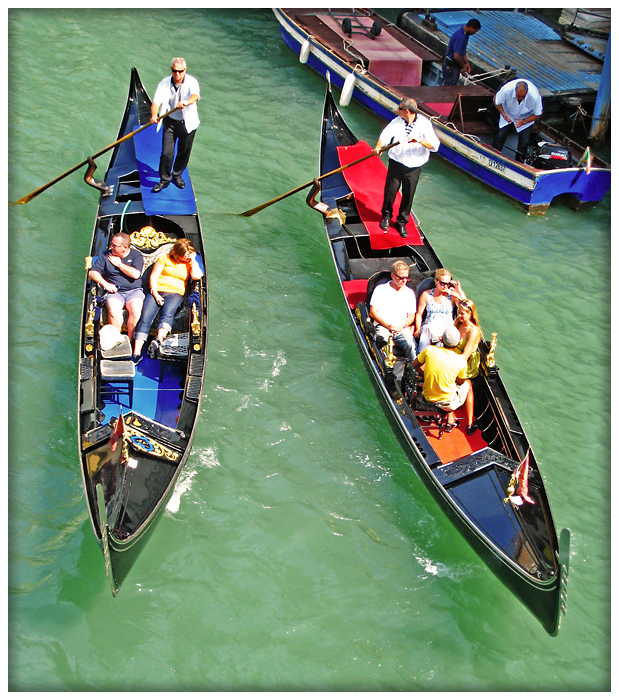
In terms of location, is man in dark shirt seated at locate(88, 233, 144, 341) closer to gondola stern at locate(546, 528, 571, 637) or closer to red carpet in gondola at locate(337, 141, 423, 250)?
red carpet in gondola at locate(337, 141, 423, 250)

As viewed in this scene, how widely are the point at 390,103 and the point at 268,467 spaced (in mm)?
6188

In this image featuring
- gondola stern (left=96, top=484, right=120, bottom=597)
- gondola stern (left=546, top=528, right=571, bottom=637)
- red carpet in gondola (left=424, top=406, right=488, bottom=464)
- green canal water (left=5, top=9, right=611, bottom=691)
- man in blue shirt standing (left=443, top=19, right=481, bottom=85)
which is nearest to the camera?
gondola stern (left=546, top=528, right=571, bottom=637)

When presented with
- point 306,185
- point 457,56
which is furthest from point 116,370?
point 457,56

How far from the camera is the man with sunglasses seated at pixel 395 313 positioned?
635cm

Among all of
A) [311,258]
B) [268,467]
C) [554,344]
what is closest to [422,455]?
[268,467]

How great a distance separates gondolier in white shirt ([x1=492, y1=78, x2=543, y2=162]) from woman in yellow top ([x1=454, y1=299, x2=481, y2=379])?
4347 mm

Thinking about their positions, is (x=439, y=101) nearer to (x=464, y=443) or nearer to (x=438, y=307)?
(x=438, y=307)

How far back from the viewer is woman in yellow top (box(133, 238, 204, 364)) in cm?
616

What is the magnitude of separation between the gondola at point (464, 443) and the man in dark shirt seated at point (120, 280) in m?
1.88

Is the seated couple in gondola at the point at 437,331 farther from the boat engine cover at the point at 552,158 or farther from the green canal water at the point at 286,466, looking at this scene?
the boat engine cover at the point at 552,158

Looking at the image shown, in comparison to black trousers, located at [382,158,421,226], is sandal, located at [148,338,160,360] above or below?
below

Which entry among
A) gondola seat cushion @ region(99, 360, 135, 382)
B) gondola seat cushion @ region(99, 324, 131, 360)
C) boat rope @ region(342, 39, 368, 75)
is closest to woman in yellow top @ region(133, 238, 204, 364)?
gondola seat cushion @ region(99, 324, 131, 360)

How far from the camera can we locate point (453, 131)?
380 inches

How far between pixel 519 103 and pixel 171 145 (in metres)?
4.39
